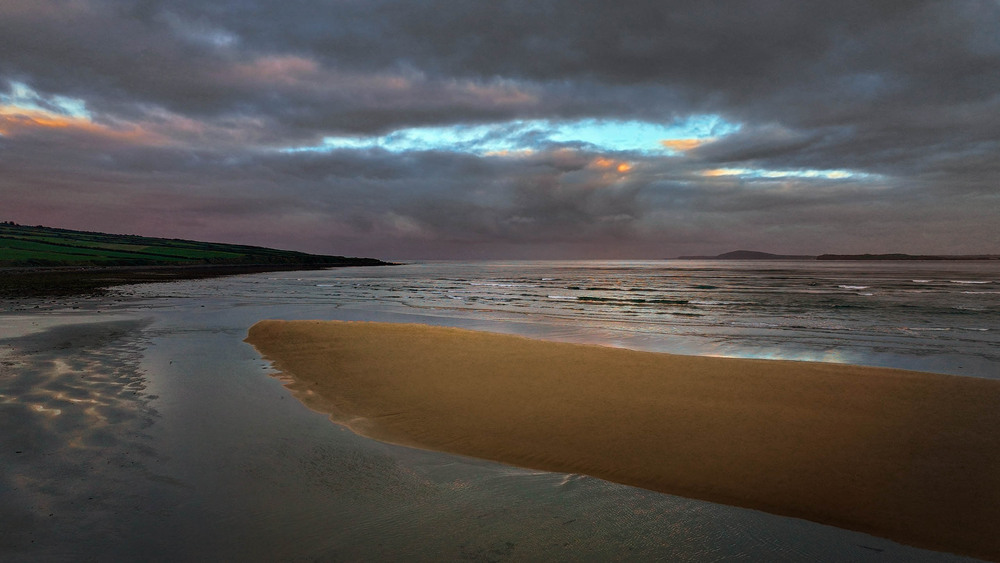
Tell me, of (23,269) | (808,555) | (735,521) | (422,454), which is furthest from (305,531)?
(23,269)

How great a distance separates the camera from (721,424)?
7184 mm

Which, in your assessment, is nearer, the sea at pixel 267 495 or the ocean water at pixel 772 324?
the sea at pixel 267 495

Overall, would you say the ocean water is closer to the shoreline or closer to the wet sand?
the wet sand

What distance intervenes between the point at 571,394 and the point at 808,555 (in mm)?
4973

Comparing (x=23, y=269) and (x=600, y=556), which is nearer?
(x=600, y=556)

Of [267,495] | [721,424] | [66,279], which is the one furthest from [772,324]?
[66,279]

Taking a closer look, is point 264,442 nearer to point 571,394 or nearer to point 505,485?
point 505,485

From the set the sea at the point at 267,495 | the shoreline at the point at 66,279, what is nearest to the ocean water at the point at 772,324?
the sea at the point at 267,495

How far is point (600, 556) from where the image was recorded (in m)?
4.00

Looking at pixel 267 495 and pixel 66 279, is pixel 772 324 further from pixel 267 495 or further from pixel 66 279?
pixel 66 279

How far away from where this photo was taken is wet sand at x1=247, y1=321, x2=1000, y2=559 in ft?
16.4

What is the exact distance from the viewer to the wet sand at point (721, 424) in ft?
16.4

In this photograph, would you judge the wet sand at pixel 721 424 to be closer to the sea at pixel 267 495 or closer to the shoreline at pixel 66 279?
the sea at pixel 267 495

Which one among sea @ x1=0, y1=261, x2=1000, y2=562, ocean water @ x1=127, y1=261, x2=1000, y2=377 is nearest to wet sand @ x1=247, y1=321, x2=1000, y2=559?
sea @ x1=0, y1=261, x2=1000, y2=562
